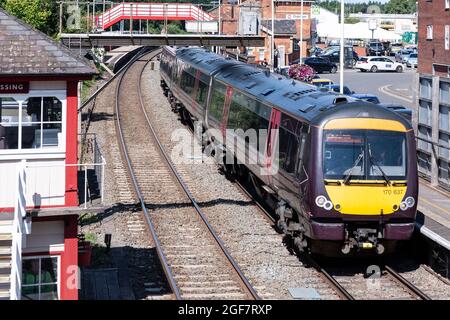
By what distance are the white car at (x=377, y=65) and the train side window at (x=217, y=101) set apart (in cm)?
3840

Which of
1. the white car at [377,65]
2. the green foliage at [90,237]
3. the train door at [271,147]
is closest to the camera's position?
the green foliage at [90,237]

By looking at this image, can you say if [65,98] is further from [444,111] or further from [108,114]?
[108,114]

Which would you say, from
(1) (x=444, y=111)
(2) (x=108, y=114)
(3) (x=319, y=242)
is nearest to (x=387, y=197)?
(3) (x=319, y=242)

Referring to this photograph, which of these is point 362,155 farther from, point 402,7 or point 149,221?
point 402,7

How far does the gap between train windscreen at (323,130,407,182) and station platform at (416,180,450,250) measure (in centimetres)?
143

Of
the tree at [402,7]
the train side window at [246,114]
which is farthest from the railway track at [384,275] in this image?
the tree at [402,7]

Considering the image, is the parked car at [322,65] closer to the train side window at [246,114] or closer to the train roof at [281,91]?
the train roof at [281,91]

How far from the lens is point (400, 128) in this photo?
1346cm

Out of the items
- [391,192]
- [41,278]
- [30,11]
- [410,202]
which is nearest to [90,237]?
[41,278]

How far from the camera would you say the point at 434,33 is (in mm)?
27891

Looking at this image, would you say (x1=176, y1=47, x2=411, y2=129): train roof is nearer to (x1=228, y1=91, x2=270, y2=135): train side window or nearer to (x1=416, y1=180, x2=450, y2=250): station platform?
(x1=228, y1=91, x2=270, y2=135): train side window

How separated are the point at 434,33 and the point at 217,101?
30.6 feet

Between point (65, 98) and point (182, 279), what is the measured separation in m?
3.87

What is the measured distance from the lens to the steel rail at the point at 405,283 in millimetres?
12531
